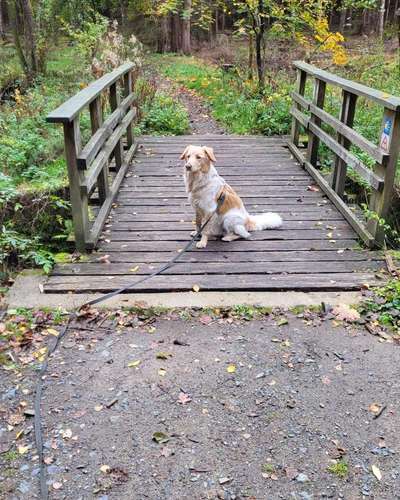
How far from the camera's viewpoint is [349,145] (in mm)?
5930

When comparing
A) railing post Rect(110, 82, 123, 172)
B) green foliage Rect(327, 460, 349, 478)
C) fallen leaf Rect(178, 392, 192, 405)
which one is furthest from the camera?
railing post Rect(110, 82, 123, 172)

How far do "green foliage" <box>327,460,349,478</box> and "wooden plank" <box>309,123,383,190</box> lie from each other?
9.30 ft

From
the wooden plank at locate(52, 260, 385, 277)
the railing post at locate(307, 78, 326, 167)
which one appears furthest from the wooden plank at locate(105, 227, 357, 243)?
the railing post at locate(307, 78, 326, 167)

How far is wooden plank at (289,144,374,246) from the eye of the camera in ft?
16.3

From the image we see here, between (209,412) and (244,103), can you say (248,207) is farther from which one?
(244,103)

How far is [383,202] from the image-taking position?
462cm

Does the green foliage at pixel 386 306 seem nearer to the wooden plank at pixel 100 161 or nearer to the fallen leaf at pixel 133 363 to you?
the fallen leaf at pixel 133 363

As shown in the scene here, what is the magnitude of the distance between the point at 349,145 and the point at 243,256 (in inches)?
88.8

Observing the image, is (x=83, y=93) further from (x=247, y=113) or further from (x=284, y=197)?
(x=247, y=113)

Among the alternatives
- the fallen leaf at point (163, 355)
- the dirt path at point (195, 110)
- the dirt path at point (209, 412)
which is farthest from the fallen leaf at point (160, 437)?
the dirt path at point (195, 110)

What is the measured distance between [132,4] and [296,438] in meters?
27.3

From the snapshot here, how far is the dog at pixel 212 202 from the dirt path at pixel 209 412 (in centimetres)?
142

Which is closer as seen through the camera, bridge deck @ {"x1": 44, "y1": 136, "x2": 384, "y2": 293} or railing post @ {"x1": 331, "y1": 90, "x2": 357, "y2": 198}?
bridge deck @ {"x1": 44, "y1": 136, "x2": 384, "y2": 293}

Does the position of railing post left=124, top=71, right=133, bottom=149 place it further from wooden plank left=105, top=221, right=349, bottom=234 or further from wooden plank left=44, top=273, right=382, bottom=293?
wooden plank left=44, top=273, right=382, bottom=293
